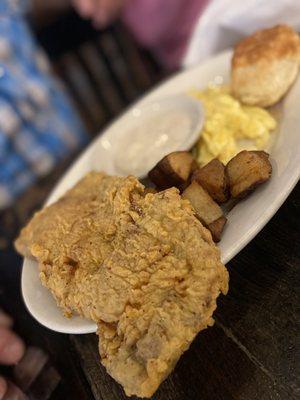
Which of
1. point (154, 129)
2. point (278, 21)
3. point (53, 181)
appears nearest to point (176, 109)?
point (154, 129)

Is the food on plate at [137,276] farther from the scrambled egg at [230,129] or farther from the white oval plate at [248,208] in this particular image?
the scrambled egg at [230,129]

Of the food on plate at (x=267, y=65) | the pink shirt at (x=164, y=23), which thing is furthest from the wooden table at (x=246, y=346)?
the pink shirt at (x=164, y=23)

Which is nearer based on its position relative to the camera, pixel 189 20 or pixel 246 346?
pixel 246 346

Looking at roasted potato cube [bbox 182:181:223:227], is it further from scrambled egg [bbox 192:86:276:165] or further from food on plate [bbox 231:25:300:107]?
food on plate [bbox 231:25:300:107]

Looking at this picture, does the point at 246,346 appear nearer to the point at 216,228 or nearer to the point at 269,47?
the point at 216,228

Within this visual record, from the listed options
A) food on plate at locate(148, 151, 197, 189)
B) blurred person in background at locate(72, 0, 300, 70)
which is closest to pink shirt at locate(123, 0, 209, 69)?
blurred person in background at locate(72, 0, 300, 70)

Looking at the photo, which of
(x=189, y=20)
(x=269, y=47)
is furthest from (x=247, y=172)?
(x=189, y=20)
